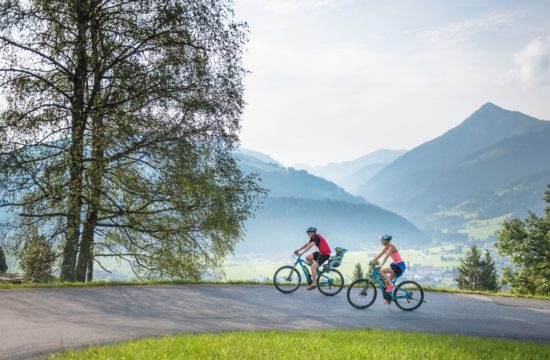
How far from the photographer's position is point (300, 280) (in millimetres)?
15719

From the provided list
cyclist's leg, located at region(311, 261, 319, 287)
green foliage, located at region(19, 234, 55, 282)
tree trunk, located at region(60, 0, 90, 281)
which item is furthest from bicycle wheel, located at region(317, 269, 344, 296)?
green foliage, located at region(19, 234, 55, 282)

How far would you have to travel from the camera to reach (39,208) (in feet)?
56.9

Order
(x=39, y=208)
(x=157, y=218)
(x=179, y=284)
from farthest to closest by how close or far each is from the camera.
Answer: (x=157, y=218)
(x=39, y=208)
(x=179, y=284)

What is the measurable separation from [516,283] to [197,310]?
120 feet

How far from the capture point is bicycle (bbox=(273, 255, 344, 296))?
15.6 metres

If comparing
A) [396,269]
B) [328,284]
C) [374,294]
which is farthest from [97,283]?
[396,269]

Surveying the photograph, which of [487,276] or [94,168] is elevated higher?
[94,168]

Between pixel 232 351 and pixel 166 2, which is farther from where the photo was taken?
pixel 166 2

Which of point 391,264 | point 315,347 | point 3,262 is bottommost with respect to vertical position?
point 315,347

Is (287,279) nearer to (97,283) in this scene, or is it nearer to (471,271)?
(97,283)

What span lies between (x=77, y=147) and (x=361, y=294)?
10.6 meters

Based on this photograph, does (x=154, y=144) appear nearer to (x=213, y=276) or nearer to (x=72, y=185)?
(x=72, y=185)

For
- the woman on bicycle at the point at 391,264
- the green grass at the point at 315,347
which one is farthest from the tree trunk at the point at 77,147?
the woman on bicycle at the point at 391,264

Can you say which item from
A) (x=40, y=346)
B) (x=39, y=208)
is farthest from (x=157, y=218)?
(x=40, y=346)
